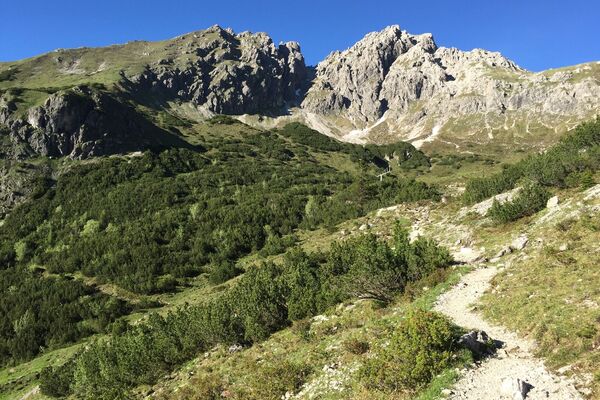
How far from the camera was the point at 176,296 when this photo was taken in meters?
64.9

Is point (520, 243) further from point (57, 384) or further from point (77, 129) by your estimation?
point (77, 129)

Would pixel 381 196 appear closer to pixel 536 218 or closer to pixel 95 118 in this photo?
pixel 536 218

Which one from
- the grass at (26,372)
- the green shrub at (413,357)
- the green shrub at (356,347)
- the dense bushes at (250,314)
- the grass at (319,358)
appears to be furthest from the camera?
the grass at (26,372)

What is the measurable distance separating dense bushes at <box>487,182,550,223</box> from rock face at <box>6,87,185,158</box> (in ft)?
452

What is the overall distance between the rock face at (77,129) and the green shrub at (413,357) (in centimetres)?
14422

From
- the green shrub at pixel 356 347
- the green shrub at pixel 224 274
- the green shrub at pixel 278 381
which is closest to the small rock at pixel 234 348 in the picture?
the green shrub at pixel 278 381

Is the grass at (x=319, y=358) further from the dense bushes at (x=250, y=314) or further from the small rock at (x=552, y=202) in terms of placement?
the small rock at (x=552, y=202)

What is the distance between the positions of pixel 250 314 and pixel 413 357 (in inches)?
668

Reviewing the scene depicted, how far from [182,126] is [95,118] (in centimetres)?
5437

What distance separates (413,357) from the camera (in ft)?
52.1

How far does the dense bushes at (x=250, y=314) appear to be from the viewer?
Result: 2828 centimetres

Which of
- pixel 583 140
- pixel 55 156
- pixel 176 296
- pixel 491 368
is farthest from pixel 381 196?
pixel 55 156

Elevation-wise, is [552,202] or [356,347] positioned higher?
[552,202]

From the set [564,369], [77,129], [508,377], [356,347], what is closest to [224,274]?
[356,347]
